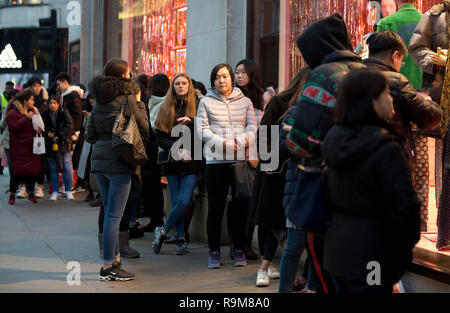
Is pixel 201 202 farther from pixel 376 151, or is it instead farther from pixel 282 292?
pixel 376 151

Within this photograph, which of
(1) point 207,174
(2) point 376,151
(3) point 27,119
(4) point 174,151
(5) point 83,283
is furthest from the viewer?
(3) point 27,119

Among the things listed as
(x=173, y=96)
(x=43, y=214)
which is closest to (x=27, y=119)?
(x=43, y=214)

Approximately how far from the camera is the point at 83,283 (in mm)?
5957

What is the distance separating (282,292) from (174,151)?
2.74 metres

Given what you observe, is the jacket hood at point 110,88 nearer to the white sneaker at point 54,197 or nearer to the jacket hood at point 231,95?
the jacket hood at point 231,95

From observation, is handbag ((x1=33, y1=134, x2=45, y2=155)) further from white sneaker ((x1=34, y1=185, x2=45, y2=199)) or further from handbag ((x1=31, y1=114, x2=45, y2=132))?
white sneaker ((x1=34, y1=185, x2=45, y2=199))

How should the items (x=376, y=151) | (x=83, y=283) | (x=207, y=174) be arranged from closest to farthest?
1. (x=376, y=151)
2. (x=83, y=283)
3. (x=207, y=174)

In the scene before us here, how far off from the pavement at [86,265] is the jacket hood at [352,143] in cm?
259

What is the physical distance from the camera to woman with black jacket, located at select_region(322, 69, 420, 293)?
10.6 ft

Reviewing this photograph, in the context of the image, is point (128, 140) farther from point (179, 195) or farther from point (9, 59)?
point (9, 59)

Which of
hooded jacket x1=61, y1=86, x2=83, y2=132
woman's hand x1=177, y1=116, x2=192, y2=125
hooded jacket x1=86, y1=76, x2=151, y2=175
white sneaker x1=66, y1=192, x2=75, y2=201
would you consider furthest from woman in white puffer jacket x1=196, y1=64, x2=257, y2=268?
white sneaker x1=66, y1=192, x2=75, y2=201

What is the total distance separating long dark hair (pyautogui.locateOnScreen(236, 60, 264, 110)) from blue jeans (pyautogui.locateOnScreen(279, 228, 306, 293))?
2.60 metres

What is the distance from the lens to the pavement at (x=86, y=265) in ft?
19.1

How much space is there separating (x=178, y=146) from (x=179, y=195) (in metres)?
0.52
